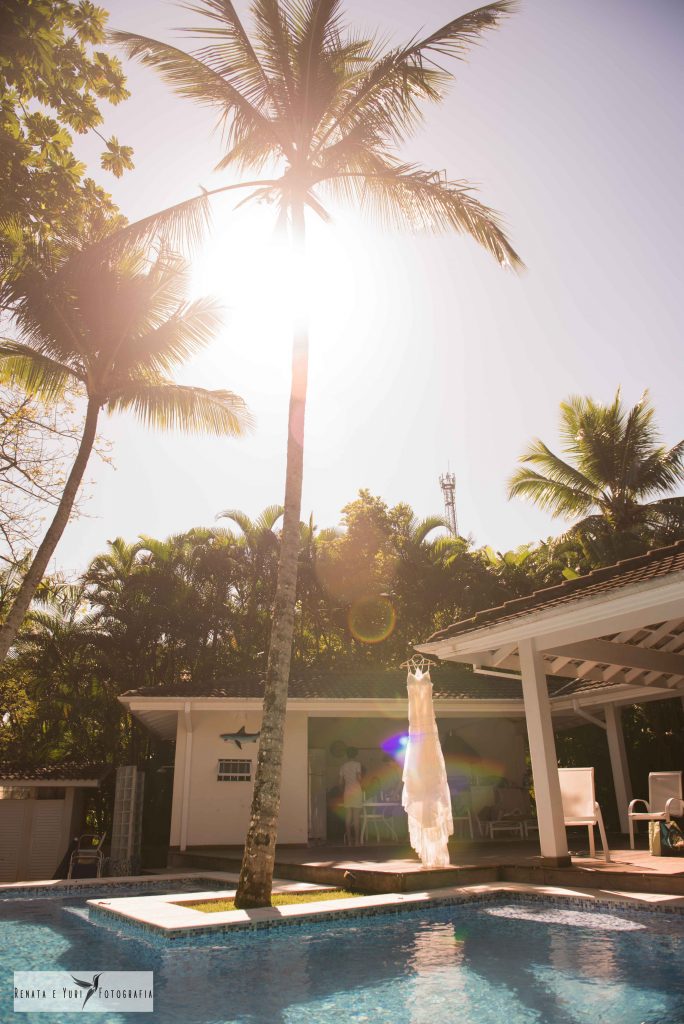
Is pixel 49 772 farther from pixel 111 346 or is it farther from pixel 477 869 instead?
pixel 477 869

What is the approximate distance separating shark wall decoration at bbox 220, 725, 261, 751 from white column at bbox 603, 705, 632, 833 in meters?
7.20

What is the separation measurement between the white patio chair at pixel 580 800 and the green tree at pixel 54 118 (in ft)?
29.4

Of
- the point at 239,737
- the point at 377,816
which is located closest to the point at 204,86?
the point at 239,737

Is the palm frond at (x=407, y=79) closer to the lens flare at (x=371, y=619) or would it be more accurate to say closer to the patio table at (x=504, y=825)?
the patio table at (x=504, y=825)

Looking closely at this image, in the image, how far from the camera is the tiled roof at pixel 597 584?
704cm

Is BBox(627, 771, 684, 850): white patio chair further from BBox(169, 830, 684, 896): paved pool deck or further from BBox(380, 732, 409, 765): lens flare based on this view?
BBox(380, 732, 409, 765): lens flare

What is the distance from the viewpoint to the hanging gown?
28.7 ft

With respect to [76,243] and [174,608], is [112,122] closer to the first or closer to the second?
[76,243]

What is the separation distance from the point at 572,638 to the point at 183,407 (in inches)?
343

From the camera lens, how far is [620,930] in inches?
232

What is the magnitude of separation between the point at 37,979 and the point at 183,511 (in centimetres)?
1999

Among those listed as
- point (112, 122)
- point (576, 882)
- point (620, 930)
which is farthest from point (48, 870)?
point (112, 122)

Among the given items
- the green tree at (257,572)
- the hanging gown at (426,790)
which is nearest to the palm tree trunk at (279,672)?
the hanging gown at (426,790)

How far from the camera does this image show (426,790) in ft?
29.2
